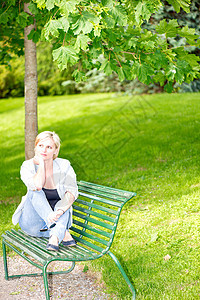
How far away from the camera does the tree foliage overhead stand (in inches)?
132

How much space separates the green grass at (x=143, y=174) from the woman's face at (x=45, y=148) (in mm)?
1161

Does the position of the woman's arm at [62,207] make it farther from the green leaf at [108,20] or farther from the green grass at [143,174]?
the green leaf at [108,20]

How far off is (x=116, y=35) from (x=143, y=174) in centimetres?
297

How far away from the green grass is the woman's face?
1161mm

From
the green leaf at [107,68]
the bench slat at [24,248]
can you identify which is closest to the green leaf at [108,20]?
the green leaf at [107,68]

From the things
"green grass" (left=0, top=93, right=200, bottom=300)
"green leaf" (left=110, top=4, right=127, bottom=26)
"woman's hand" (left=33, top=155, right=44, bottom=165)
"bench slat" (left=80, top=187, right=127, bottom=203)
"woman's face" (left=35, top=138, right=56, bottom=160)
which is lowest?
"green grass" (left=0, top=93, right=200, bottom=300)

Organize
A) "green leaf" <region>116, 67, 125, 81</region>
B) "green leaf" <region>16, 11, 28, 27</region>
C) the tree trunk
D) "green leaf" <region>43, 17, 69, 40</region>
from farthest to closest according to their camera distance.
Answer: the tree trunk
"green leaf" <region>16, 11, 28, 27</region>
"green leaf" <region>116, 67, 125, 81</region>
"green leaf" <region>43, 17, 69, 40</region>

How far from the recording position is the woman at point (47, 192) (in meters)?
3.48

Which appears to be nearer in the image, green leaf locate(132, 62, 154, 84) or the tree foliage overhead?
the tree foliage overhead

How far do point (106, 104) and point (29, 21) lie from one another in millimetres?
10073

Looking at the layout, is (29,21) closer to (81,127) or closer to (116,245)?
(116,245)

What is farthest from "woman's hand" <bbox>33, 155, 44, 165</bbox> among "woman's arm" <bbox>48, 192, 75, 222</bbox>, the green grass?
the green grass

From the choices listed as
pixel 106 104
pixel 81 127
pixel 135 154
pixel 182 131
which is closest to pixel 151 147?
pixel 135 154

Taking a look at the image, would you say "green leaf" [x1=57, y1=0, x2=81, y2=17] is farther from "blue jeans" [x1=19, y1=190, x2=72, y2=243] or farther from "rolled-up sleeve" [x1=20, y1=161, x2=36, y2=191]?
"blue jeans" [x1=19, y1=190, x2=72, y2=243]
